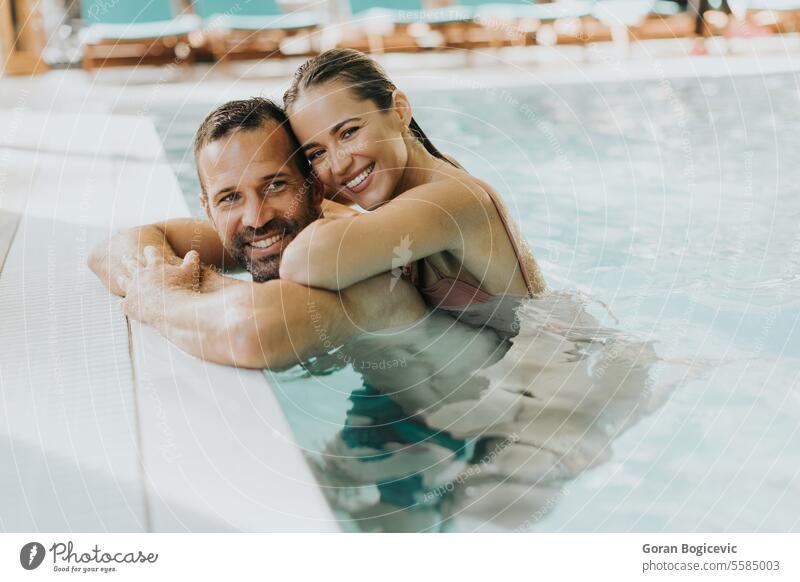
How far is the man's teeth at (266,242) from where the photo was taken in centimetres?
121

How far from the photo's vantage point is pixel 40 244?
1494 mm

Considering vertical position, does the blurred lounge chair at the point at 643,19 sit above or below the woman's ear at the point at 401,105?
below

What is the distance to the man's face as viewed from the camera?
3.77 feet

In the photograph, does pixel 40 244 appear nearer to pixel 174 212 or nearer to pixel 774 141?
pixel 174 212

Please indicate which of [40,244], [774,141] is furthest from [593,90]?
[40,244]

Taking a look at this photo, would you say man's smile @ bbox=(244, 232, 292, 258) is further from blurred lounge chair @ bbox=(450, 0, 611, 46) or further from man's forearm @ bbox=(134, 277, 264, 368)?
blurred lounge chair @ bbox=(450, 0, 611, 46)

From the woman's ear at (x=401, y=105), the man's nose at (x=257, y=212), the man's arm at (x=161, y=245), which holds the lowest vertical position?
the man's arm at (x=161, y=245)

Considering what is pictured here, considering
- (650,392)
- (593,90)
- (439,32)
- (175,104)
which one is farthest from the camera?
(439,32)

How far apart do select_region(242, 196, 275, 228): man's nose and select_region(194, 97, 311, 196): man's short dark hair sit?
0.23ft
